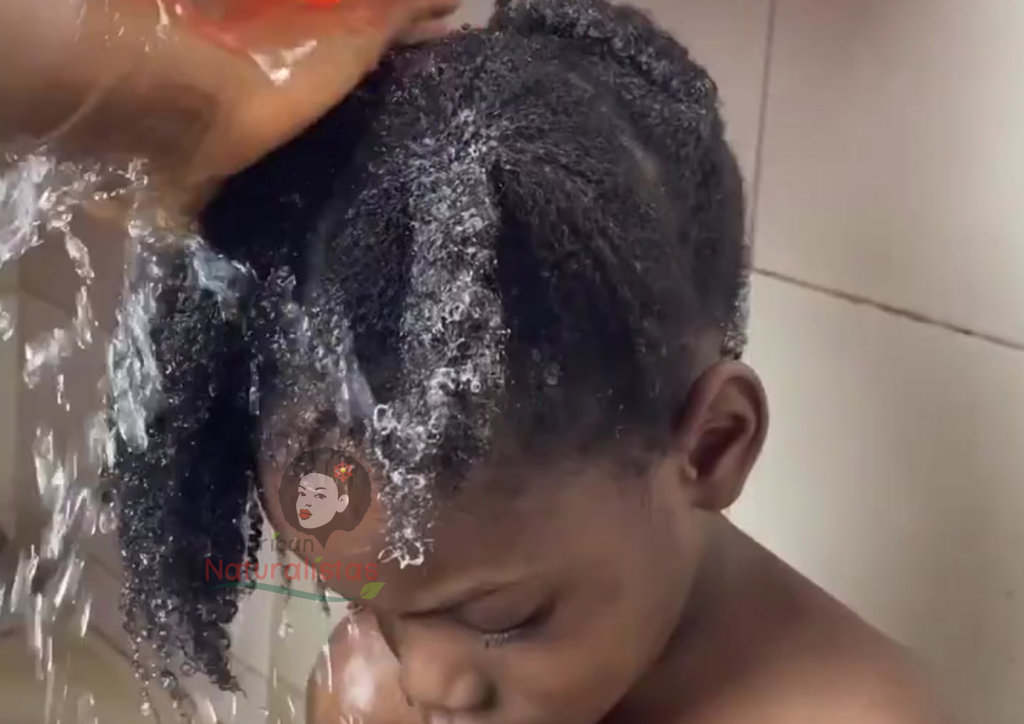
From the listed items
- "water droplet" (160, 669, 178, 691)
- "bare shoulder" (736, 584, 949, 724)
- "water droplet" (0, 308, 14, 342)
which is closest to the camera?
"bare shoulder" (736, 584, 949, 724)

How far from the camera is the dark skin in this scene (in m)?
0.57

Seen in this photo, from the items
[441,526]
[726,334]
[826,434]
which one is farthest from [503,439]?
[826,434]

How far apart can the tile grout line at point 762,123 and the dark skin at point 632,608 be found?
8.3 inches

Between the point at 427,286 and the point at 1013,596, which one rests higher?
the point at 427,286

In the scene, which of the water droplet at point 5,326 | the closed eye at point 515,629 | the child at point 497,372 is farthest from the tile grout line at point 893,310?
the water droplet at point 5,326

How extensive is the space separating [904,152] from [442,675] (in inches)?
15.5

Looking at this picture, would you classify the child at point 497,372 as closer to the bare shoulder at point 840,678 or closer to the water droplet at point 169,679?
the bare shoulder at point 840,678

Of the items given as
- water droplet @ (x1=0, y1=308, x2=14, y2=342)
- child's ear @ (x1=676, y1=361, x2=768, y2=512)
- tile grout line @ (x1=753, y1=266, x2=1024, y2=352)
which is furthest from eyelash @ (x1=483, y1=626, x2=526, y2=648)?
water droplet @ (x1=0, y1=308, x2=14, y2=342)

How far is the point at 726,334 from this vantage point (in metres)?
0.65

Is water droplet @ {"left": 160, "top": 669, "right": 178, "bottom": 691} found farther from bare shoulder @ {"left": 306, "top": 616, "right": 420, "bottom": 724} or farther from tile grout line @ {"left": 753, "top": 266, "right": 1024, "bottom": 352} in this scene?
tile grout line @ {"left": 753, "top": 266, "right": 1024, "bottom": 352}

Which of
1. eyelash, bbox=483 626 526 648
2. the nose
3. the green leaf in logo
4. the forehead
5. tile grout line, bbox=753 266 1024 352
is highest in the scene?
the forehead

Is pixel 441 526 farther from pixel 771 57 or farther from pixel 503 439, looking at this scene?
pixel 771 57

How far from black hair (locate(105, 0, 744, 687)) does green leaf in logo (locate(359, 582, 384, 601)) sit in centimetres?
6

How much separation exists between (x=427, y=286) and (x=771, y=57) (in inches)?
15.4
